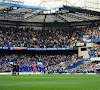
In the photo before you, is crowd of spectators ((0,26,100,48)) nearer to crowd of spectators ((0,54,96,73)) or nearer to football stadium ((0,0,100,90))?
football stadium ((0,0,100,90))

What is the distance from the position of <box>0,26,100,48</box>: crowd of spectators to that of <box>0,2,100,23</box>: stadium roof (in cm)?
281

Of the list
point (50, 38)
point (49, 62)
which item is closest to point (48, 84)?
point (49, 62)

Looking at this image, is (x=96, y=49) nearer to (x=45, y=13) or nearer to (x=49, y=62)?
(x=49, y=62)

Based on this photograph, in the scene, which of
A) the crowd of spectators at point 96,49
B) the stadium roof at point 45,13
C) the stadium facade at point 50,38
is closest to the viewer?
the crowd of spectators at point 96,49

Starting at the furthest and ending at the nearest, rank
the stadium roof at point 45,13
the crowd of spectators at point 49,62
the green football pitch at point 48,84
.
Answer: the stadium roof at point 45,13 < the crowd of spectators at point 49,62 < the green football pitch at point 48,84

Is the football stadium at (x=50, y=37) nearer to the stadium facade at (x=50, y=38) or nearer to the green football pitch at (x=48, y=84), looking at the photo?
the stadium facade at (x=50, y=38)

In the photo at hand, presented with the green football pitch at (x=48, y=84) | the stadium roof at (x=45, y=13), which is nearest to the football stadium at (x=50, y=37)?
the stadium roof at (x=45, y=13)

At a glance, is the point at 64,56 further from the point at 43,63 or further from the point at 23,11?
the point at 23,11

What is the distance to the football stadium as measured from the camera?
55.6 metres

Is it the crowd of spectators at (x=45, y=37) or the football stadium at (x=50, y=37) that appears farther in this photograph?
the crowd of spectators at (x=45, y=37)

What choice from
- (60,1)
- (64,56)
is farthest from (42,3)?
(64,56)

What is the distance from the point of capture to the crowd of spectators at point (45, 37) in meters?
61.4

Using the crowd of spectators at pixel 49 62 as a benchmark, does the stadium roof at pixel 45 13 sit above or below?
above

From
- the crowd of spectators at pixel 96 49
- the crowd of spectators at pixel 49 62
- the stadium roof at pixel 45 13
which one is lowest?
the crowd of spectators at pixel 49 62
